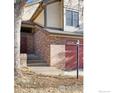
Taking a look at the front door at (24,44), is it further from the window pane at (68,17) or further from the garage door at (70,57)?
the garage door at (70,57)

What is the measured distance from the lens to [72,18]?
16.3 metres

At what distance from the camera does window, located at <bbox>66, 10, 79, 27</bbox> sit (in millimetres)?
16062

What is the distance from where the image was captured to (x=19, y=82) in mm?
7254

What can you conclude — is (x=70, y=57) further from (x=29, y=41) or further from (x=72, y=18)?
(x=29, y=41)

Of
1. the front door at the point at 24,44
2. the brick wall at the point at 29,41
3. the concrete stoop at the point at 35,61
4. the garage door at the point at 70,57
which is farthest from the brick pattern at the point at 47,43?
the front door at the point at 24,44

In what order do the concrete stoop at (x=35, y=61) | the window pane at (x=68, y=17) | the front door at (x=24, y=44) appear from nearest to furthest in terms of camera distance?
the concrete stoop at (x=35, y=61) < the window pane at (x=68, y=17) < the front door at (x=24, y=44)

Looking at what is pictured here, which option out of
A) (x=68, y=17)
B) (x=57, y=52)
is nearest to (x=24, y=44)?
(x=68, y=17)

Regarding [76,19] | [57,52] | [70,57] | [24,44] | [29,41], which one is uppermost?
[76,19]

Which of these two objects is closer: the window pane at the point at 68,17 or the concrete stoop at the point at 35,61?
the concrete stoop at the point at 35,61

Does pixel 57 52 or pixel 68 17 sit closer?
pixel 57 52

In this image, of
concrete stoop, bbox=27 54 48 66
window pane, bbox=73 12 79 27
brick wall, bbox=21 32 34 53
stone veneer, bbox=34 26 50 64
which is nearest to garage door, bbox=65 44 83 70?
stone veneer, bbox=34 26 50 64

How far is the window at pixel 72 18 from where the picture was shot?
16062 mm

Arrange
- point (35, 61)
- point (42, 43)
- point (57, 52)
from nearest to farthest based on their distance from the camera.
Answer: point (57, 52) → point (35, 61) → point (42, 43)
